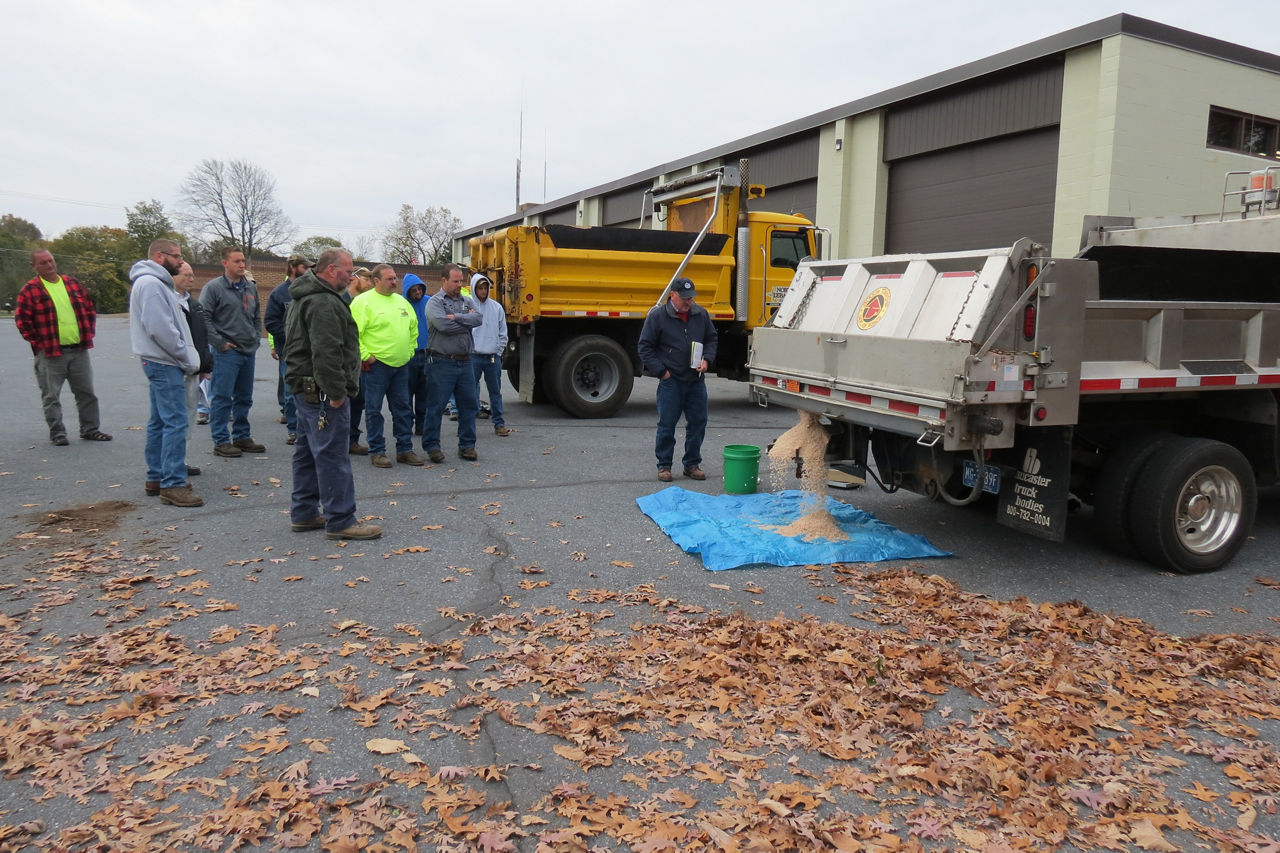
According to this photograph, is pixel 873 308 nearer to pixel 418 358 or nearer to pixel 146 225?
pixel 418 358

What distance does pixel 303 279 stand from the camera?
5.70m

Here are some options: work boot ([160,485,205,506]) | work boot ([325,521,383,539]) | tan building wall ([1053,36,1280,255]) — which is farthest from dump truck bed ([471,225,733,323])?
tan building wall ([1053,36,1280,255])

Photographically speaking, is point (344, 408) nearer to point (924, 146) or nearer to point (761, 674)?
point (761, 674)

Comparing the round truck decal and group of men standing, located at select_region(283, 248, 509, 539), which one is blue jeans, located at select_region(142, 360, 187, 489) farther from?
the round truck decal

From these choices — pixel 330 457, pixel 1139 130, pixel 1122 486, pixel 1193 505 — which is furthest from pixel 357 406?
pixel 1139 130

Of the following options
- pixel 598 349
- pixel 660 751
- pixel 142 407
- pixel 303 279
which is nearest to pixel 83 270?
pixel 142 407

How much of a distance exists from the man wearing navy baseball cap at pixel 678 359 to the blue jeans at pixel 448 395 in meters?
1.90

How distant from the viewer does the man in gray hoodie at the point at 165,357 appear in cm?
657

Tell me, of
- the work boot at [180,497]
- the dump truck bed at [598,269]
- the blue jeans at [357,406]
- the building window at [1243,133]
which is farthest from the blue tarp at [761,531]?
the building window at [1243,133]

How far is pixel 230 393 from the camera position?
8.71m

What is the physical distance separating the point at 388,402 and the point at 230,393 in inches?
64.8

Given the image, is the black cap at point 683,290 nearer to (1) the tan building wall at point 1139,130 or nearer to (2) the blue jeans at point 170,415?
(2) the blue jeans at point 170,415

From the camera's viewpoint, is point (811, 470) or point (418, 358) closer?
point (811, 470)

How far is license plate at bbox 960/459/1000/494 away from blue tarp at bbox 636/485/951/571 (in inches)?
24.2
